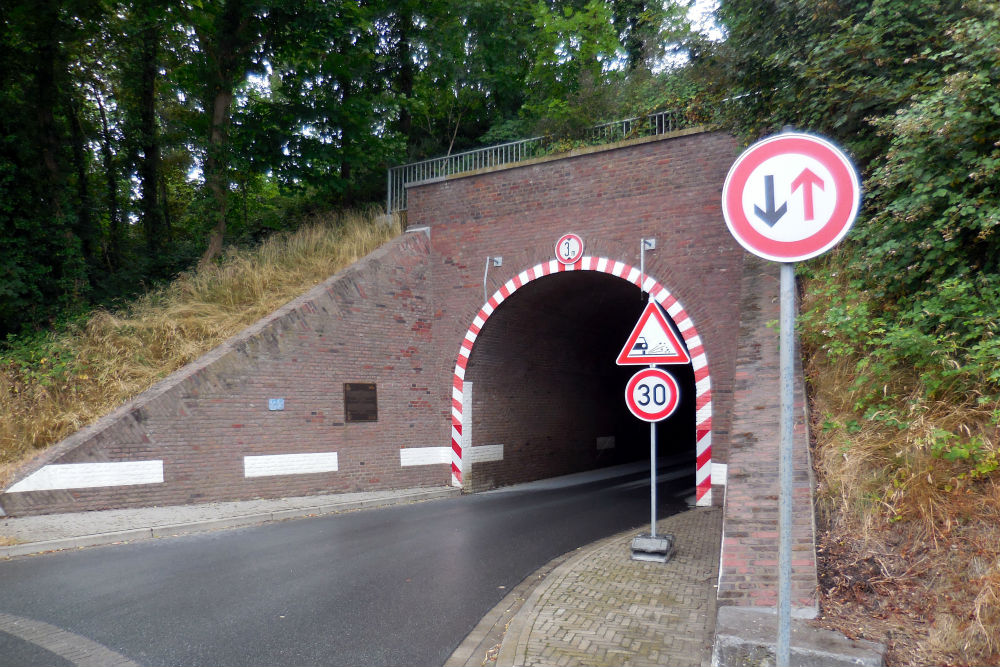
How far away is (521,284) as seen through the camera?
13.7 meters


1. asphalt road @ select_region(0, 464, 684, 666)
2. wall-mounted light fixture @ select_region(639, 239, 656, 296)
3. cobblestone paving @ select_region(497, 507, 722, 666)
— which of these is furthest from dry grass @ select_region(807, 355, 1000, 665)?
wall-mounted light fixture @ select_region(639, 239, 656, 296)

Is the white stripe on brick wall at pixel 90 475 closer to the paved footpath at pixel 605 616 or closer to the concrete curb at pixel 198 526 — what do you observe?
the concrete curb at pixel 198 526

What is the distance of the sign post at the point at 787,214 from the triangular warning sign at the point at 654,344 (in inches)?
156

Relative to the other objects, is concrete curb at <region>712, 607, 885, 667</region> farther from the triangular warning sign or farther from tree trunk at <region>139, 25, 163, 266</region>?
tree trunk at <region>139, 25, 163, 266</region>

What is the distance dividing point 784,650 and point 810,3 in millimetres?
7087

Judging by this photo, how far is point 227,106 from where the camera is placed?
16672 millimetres

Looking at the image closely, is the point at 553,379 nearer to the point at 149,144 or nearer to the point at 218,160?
the point at 218,160

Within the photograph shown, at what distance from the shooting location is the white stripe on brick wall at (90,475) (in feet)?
30.5

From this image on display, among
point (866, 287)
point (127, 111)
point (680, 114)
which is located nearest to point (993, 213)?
point (866, 287)

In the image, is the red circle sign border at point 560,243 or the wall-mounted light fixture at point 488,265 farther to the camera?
the wall-mounted light fixture at point 488,265

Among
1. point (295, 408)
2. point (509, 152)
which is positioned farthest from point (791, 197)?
point (509, 152)

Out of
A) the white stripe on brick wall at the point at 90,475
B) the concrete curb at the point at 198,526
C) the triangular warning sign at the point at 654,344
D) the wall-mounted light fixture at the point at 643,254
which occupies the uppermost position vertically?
the wall-mounted light fixture at the point at 643,254

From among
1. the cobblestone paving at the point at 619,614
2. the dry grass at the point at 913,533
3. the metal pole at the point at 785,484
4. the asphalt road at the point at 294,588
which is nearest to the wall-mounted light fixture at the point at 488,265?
the asphalt road at the point at 294,588

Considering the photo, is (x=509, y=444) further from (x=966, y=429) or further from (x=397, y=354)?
(x=966, y=429)
